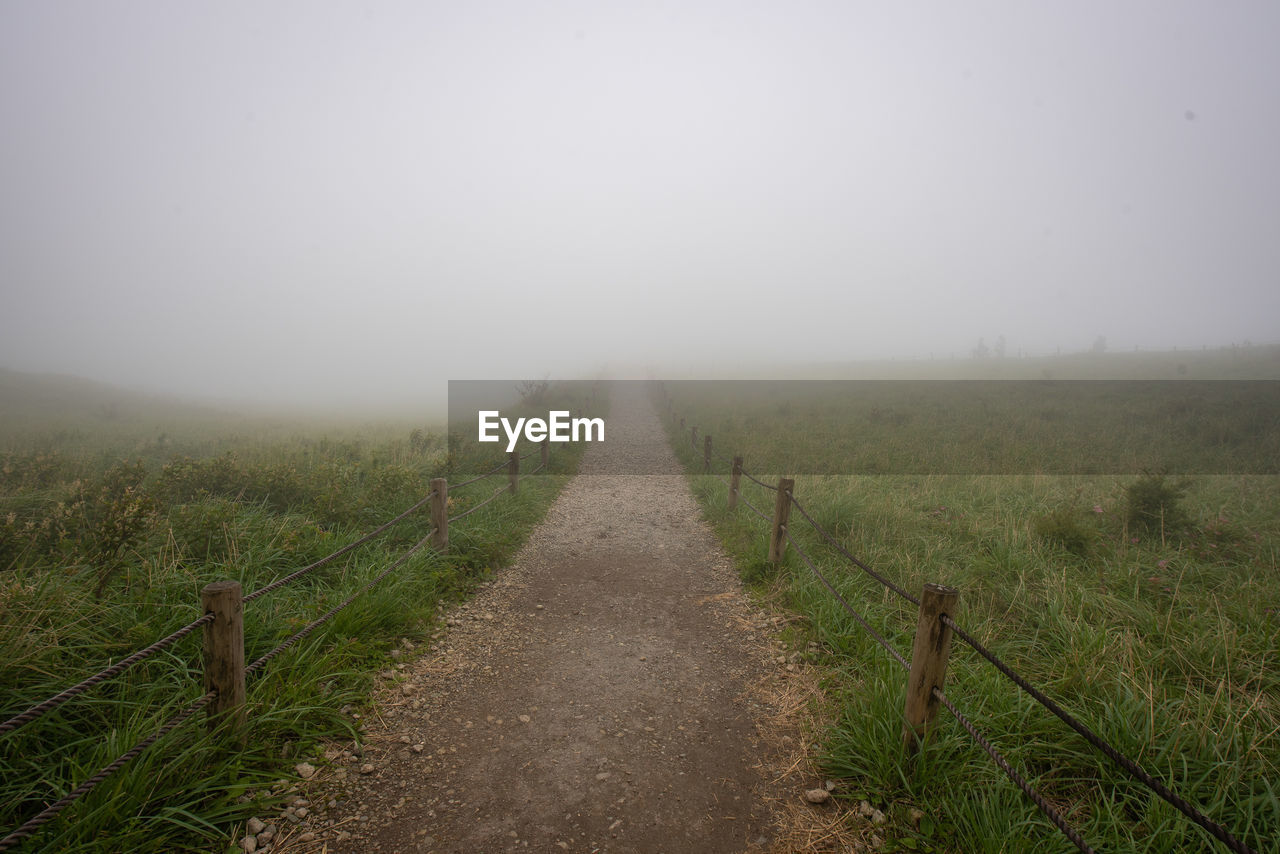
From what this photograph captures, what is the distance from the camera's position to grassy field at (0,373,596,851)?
2566 millimetres

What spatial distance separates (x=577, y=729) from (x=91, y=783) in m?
2.49

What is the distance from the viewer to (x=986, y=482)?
991 cm

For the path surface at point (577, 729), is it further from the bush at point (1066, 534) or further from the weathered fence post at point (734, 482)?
the bush at point (1066, 534)

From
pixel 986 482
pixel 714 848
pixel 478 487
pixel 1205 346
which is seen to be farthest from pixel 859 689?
pixel 1205 346

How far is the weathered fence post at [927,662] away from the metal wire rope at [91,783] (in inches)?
154

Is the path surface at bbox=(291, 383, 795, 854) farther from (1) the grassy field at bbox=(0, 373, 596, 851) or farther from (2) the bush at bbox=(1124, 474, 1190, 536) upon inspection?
(2) the bush at bbox=(1124, 474, 1190, 536)

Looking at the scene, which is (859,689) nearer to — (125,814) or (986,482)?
(125,814)

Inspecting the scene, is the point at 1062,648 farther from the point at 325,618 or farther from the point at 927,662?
the point at 325,618

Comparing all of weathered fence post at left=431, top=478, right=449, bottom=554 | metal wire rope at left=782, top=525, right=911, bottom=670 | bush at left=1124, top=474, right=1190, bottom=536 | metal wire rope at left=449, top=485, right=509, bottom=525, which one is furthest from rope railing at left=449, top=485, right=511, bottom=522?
bush at left=1124, top=474, right=1190, bottom=536

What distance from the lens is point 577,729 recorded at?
3.72 metres

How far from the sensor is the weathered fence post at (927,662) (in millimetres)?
2922

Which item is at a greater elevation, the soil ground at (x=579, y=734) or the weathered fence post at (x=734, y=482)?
the weathered fence post at (x=734, y=482)

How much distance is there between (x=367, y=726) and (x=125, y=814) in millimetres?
1298

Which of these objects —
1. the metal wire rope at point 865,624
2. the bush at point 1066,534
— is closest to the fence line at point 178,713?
the metal wire rope at point 865,624
